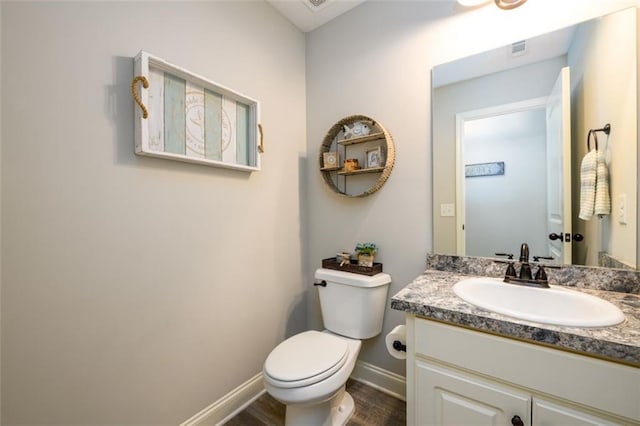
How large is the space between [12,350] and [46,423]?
0.29 metres

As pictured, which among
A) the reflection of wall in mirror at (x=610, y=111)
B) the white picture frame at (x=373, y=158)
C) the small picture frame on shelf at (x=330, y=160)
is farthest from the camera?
the small picture frame on shelf at (x=330, y=160)

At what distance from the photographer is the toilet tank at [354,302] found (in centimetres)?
151

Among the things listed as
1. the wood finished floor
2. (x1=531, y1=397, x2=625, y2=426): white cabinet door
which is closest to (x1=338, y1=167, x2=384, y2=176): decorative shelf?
(x1=531, y1=397, x2=625, y2=426): white cabinet door

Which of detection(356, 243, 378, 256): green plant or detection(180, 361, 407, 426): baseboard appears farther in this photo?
detection(356, 243, 378, 256): green plant

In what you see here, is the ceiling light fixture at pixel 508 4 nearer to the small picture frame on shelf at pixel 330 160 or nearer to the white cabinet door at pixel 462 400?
→ the small picture frame on shelf at pixel 330 160

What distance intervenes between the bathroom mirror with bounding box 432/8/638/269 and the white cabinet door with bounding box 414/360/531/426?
67 cm

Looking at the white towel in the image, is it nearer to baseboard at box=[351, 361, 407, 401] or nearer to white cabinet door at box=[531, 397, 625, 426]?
white cabinet door at box=[531, 397, 625, 426]

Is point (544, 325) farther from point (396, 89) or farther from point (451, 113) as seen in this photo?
point (396, 89)

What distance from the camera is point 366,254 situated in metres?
1.61

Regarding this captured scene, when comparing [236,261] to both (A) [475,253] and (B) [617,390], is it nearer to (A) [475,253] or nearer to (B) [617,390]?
(A) [475,253]

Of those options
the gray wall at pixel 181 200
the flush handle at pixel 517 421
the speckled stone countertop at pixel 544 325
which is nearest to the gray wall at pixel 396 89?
the gray wall at pixel 181 200

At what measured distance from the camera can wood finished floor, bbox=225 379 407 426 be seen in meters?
1.42

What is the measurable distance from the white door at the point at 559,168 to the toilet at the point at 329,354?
0.81 meters

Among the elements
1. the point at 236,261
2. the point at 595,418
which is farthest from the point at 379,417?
the point at 236,261
